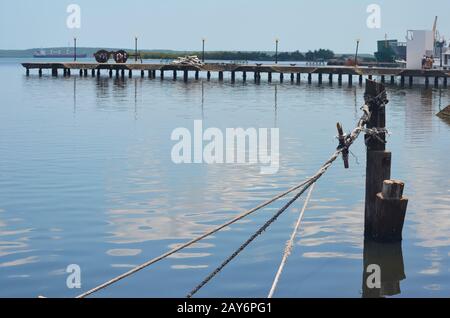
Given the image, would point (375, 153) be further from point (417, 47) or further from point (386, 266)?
point (417, 47)

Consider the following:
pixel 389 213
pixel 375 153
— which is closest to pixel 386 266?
pixel 389 213

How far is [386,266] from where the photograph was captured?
15.9 metres

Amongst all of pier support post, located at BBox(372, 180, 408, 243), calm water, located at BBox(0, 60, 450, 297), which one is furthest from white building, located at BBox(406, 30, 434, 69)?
pier support post, located at BBox(372, 180, 408, 243)

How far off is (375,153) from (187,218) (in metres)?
5.31

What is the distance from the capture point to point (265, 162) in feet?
97.3

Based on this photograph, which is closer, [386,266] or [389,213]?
[386,266]

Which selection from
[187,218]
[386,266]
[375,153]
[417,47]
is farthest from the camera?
[417,47]

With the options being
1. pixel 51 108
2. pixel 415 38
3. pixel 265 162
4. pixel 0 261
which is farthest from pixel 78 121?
pixel 415 38

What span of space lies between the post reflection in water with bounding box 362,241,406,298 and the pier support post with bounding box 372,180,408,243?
0.18 metres

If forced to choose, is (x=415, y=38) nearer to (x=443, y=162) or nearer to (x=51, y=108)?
(x=51, y=108)

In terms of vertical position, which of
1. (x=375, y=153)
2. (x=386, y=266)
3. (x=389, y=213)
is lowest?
(x=386, y=266)

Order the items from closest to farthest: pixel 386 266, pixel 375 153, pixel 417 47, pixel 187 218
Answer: pixel 386 266, pixel 375 153, pixel 187 218, pixel 417 47

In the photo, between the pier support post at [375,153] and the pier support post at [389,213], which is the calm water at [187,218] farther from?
the pier support post at [375,153]

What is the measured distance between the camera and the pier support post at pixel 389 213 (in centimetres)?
1593
